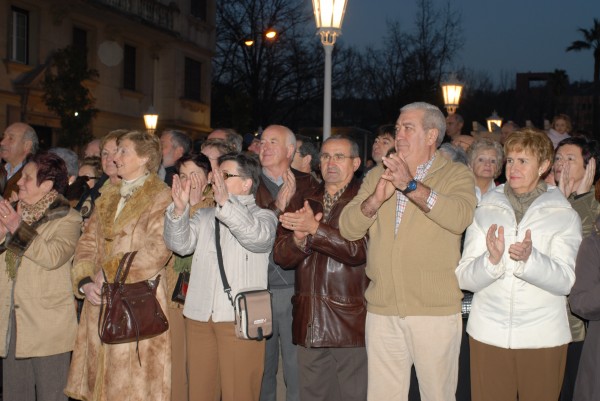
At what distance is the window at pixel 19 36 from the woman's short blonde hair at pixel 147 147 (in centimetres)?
1645

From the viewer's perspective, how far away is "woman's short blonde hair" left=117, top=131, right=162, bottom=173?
5.46 meters

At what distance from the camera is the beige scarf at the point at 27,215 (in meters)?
5.57

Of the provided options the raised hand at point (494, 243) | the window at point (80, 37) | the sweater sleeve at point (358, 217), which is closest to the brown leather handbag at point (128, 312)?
the sweater sleeve at point (358, 217)

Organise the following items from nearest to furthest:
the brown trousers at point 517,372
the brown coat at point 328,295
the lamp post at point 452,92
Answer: the brown trousers at point 517,372 → the brown coat at point 328,295 → the lamp post at point 452,92

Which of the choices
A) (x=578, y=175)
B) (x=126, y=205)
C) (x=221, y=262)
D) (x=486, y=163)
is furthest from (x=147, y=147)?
(x=578, y=175)

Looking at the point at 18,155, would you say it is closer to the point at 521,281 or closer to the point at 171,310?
the point at 171,310

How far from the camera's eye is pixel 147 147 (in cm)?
549

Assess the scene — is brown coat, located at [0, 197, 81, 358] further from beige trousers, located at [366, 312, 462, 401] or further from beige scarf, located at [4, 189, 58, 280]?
beige trousers, located at [366, 312, 462, 401]

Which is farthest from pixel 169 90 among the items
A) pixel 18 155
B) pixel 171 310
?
pixel 171 310

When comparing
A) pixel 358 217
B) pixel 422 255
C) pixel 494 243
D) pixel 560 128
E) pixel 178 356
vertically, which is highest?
pixel 560 128

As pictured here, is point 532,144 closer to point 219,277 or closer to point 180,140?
point 219,277

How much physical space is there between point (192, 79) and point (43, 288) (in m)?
24.2

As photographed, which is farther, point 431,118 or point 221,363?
point 221,363

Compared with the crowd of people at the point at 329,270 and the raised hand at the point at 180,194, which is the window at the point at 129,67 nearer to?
the crowd of people at the point at 329,270
